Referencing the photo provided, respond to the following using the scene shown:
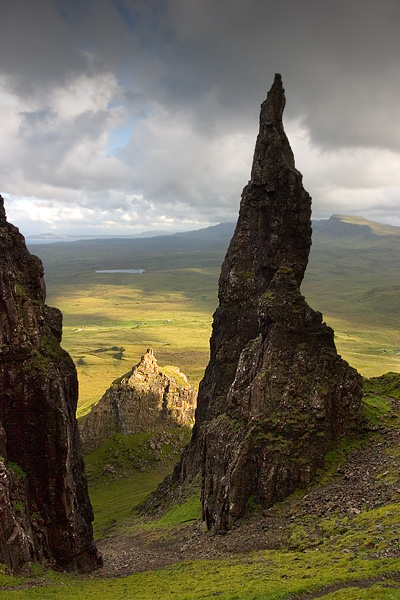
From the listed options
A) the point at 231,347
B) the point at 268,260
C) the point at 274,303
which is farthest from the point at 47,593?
the point at 268,260

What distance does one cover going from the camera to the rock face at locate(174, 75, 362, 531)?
51.9 metres

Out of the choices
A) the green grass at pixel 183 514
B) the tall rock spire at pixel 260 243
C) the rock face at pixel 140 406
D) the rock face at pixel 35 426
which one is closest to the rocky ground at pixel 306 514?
the green grass at pixel 183 514

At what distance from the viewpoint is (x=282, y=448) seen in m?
51.7

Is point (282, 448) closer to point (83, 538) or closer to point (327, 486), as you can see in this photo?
point (327, 486)

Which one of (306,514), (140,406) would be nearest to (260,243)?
(306,514)

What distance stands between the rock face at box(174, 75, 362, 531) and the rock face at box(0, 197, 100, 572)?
18.4m

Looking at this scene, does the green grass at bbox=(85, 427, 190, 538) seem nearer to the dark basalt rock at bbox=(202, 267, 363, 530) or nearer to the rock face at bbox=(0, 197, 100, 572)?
the rock face at bbox=(0, 197, 100, 572)

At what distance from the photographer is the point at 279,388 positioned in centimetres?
5469

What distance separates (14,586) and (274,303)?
135 ft

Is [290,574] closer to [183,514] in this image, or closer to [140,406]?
[183,514]

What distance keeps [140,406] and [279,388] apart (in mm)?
73084

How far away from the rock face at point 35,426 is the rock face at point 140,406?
214 feet

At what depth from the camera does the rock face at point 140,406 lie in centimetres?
11688

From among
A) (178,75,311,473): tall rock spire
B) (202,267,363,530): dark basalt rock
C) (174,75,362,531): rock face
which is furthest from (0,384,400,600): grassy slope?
(178,75,311,473): tall rock spire
